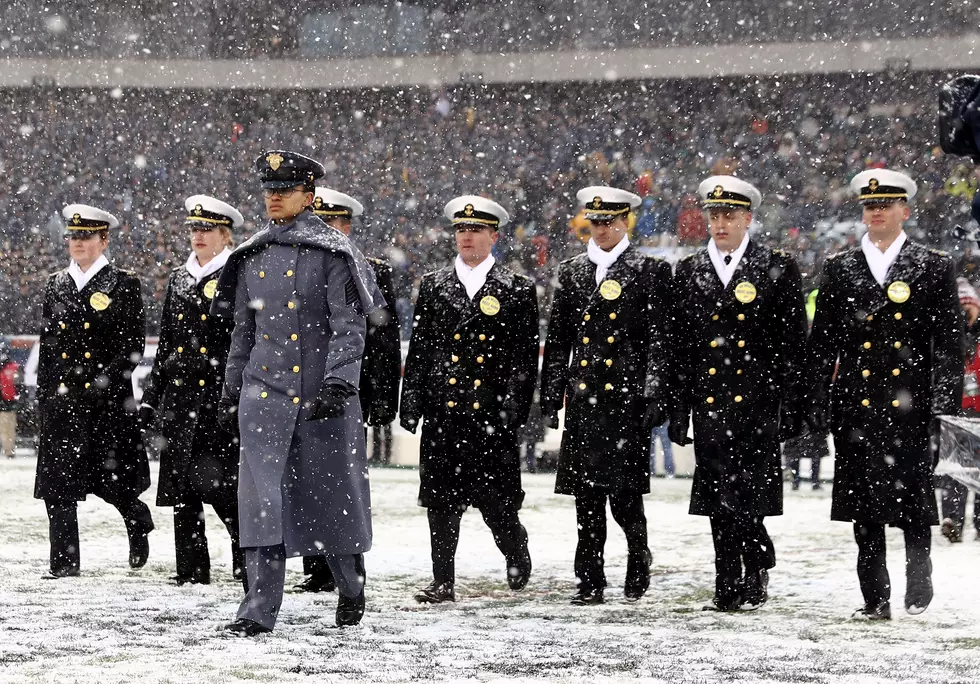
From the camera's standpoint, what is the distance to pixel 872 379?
240 inches

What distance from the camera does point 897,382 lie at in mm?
6055

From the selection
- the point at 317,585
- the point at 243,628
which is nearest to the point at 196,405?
the point at 317,585

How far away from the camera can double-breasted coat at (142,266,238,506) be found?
7.03 metres

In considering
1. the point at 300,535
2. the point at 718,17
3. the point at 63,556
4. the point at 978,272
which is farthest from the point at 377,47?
the point at 300,535

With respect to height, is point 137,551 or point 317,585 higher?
point 137,551

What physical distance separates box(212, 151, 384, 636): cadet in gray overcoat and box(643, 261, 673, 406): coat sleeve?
1.35m

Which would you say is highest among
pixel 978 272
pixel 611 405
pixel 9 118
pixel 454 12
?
pixel 454 12

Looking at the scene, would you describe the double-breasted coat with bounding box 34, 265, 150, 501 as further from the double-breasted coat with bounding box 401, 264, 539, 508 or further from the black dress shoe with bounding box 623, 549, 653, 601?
the black dress shoe with bounding box 623, 549, 653, 601

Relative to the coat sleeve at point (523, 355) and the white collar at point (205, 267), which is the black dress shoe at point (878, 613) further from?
the white collar at point (205, 267)

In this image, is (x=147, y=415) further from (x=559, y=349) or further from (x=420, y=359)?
(x=559, y=349)

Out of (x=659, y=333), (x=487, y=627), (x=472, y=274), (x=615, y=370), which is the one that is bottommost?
(x=487, y=627)

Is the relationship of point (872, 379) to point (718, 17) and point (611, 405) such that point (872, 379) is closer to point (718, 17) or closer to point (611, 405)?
point (611, 405)

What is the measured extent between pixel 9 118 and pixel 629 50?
29.7 ft

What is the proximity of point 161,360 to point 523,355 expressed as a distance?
1.76 meters
